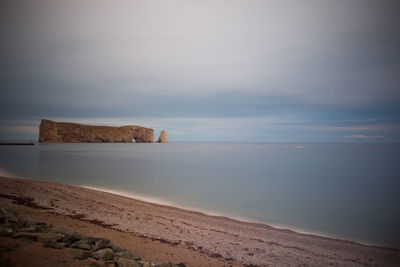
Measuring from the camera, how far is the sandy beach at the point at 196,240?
5.09m

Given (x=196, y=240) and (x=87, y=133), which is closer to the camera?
(x=196, y=240)

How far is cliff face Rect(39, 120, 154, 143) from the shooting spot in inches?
4336

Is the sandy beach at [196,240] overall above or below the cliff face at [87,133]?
below

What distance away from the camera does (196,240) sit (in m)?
5.99

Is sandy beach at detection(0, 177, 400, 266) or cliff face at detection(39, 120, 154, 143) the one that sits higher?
cliff face at detection(39, 120, 154, 143)

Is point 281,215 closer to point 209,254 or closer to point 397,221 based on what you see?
point 397,221

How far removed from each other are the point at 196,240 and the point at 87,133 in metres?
136

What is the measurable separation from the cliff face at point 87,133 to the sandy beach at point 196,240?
120473 mm

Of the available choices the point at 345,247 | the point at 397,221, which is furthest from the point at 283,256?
the point at 397,221

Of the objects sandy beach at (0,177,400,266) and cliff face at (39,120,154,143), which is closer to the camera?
sandy beach at (0,177,400,266)

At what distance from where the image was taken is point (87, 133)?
12506 centimetres

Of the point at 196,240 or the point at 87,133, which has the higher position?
the point at 87,133

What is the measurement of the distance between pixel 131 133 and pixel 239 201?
462 ft

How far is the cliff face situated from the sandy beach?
4743 inches
